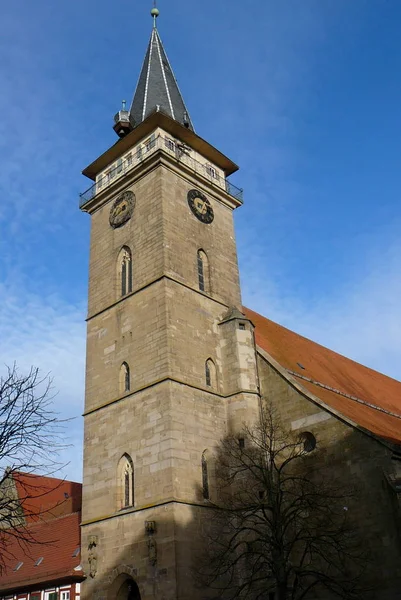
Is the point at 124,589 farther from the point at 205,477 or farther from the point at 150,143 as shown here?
the point at 150,143

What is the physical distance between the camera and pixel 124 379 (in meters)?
17.9

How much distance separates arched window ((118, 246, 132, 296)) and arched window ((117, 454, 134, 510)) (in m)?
5.20

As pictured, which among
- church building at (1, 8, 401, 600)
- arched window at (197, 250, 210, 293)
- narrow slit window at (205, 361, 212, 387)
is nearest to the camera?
church building at (1, 8, 401, 600)

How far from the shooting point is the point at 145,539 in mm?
15055

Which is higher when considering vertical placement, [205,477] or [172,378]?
[172,378]

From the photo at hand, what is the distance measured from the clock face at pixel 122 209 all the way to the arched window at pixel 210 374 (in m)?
5.61

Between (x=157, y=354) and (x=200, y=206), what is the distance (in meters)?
6.21

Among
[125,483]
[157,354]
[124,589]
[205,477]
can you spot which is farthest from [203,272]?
[124,589]

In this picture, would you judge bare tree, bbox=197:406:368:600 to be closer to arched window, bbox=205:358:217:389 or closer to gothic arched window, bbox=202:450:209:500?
gothic arched window, bbox=202:450:209:500

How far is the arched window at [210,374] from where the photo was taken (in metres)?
17.8

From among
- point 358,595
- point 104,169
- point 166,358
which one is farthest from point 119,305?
point 358,595

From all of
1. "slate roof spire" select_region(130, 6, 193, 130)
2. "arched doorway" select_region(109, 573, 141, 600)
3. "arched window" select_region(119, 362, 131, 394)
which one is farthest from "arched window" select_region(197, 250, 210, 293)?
"arched doorway" select_region(109, 573, 141, 600)

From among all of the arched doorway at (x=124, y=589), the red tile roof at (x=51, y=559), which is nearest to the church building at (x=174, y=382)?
the arched doorway at (x=124, y=589)

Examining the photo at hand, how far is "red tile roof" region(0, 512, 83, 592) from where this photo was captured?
17391mm
